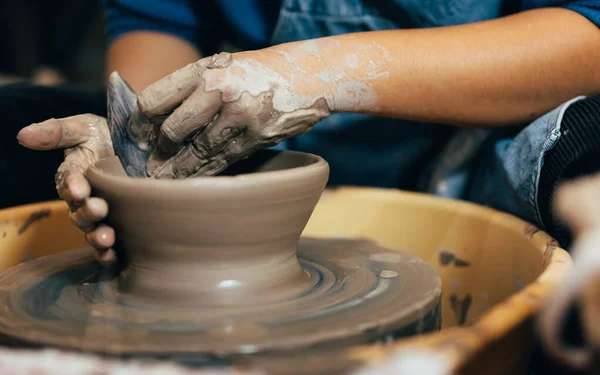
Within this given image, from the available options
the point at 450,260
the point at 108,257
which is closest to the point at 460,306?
the point at 450,260

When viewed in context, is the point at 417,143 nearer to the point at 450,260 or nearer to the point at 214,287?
Result: the point at 450,260

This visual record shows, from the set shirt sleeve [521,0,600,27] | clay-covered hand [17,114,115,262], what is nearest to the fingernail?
clay-covered hand [17,114,115,262]

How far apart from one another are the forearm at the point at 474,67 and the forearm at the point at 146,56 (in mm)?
663

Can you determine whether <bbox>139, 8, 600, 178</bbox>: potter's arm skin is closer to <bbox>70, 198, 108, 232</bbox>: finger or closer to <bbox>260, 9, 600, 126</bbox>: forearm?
<bbox>260, 9, 600, 126</bbox>: forearm

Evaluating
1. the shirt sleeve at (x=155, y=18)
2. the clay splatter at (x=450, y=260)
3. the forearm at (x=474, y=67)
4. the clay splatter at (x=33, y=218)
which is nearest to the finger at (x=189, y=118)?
the forearm at (x=474, y=67)

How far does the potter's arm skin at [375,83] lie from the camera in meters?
0.90

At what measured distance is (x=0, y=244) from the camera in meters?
1.18

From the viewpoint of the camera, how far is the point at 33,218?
4.07 ft

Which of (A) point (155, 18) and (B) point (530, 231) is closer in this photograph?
(B) point (530, 231)

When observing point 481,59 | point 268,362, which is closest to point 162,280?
point 268,362

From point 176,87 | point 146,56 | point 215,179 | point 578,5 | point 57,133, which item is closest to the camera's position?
point 215,179

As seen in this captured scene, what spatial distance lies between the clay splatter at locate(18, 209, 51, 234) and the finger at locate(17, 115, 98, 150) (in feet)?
0.85

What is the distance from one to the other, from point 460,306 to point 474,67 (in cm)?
45

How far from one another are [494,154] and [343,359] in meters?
0.76
